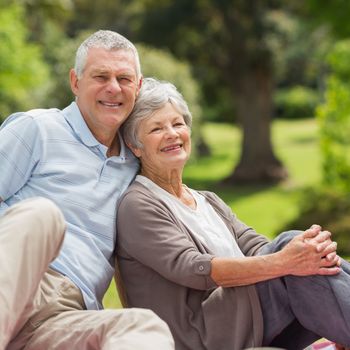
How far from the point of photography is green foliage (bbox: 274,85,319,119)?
1692 inches

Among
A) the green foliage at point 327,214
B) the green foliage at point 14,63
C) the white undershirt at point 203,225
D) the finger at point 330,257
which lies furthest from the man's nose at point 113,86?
the green foliage at point 14,63

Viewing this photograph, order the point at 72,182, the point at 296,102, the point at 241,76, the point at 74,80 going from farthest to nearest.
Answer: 1. the point at 296,102
2. the point at 241,76
3. the point at 74,80
4. the point at 72,182

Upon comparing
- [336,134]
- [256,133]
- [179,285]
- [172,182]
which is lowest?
[256,133]

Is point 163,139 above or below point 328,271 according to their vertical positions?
above

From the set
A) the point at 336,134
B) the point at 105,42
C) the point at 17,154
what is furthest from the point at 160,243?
the point at 336,134

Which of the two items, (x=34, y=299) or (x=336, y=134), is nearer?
(x=34, y=299)

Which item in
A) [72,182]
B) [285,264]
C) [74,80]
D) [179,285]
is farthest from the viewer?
[74,80]

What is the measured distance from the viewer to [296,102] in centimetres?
4325

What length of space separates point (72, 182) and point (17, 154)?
240 millimetres

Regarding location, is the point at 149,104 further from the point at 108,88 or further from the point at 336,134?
the point at 336,134

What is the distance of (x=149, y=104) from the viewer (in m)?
3.30

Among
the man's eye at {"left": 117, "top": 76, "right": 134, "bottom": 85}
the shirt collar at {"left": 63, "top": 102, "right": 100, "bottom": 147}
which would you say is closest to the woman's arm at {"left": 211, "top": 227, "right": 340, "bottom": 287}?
the shirt collar at {"left": 63, "top": 102, "right": 100, "bottom": 147}

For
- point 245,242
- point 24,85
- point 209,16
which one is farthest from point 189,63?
point 245,242

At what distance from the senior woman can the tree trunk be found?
19.5m
